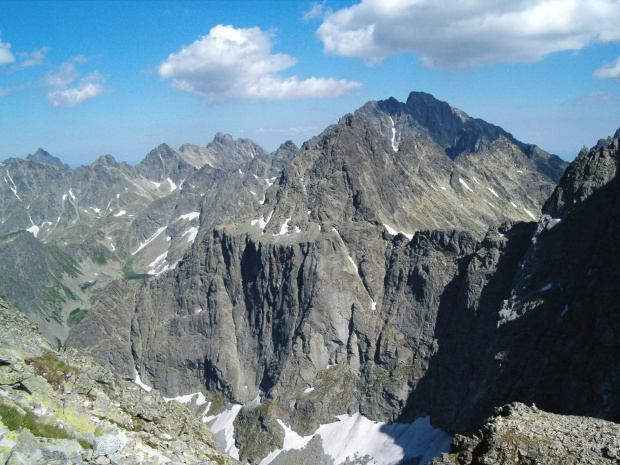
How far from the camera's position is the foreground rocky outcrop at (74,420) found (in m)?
19.0

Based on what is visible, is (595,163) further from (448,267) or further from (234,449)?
(234,449)

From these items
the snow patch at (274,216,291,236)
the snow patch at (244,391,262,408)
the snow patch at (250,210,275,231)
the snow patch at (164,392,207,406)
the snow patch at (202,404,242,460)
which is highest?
the snow patch at (250,210,275,231)

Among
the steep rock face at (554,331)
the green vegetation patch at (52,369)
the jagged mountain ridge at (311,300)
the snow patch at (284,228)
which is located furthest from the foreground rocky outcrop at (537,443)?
the snow patch at (284,228)

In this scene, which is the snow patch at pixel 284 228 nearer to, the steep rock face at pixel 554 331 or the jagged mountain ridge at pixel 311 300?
Answer: the jagged mountain ridge at pixel 311 300

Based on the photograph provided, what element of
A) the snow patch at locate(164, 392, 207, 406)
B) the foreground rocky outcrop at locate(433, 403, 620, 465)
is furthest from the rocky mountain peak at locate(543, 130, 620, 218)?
the snow patch at locate(164, 392, 207, 406)

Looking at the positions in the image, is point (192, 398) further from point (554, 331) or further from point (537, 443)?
point (537, 443)

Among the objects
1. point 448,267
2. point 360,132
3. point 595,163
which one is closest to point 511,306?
point 448,267

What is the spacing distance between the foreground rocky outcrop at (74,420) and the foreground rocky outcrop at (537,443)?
55.8 ft

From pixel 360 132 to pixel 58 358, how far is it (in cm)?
17938

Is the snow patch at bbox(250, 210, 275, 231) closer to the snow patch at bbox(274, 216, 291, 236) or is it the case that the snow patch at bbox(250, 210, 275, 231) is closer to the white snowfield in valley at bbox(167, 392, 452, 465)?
the snow patch at bbox(274, 216, 291, 236)

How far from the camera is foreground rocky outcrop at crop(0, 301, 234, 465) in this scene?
62.3ft

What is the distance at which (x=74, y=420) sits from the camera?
23.2 m

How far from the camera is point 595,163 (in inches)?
4414

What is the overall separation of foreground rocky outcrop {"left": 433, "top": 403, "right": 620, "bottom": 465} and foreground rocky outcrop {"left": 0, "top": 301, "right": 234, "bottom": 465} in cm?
1701
